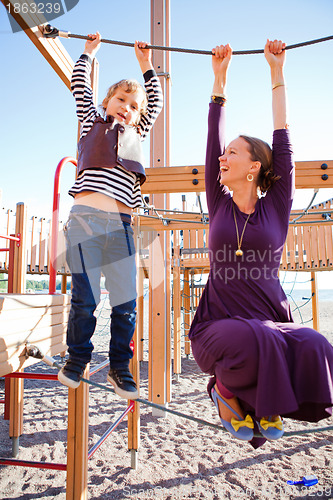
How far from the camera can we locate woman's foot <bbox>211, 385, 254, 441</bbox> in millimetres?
1289

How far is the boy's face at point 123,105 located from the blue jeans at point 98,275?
0.54 metres

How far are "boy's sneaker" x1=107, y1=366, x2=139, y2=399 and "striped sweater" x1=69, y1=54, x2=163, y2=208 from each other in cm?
84

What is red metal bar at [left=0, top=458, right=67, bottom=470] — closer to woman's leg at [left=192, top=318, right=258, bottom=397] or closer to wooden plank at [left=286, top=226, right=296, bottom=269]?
woman's leg at [left=192, top=318, right=258, bottom=397]

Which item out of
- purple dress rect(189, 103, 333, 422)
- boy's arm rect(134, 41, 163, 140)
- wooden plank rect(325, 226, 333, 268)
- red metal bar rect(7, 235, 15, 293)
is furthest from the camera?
wooden plank rect(325, 226, 333, 268)

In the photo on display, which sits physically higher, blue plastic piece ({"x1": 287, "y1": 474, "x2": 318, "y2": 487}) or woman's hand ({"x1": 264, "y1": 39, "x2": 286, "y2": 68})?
woman's hand ({"x1": 264, "y1": 39, "x2": 286, "y2": 68})

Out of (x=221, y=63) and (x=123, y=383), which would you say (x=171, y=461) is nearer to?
(x=123, y=383)

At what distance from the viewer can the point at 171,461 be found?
3562 mm

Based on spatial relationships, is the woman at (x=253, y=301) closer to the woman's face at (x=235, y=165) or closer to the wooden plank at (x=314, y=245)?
the woman's face at (x=235, y=165)

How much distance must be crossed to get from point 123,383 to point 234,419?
22.5 inches

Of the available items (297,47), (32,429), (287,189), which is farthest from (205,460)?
(297,47)

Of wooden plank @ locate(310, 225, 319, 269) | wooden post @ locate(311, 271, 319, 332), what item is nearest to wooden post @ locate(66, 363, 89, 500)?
wooden post @ locate(311, 271, 319, 332)

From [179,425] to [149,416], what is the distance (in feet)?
1.60

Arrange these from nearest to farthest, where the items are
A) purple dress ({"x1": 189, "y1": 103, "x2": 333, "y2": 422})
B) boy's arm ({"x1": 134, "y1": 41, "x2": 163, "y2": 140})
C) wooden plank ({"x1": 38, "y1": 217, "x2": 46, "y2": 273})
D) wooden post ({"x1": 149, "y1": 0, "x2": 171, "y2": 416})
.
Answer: purple dress ({"x1": 189, "y1": 103, "x2": 333, "y2": 422})
boy's arm ({"x1": 134, "y1": 41, "x2": 163, "y2": 140})
wooden post ({"x1": 149, "y1": 0, "x2": 171, "y2": 416})
wooden plank ({"x1": 38, "y1": 217, "x2": 46, "y2": 273})

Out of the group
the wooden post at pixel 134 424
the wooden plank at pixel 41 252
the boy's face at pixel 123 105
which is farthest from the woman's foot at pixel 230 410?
the wooden plank at pixel 41 252
